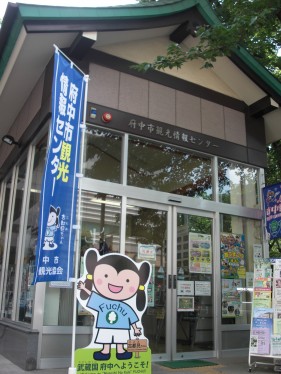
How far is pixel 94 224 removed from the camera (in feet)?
20.5

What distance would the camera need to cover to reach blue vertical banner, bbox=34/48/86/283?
468 cm

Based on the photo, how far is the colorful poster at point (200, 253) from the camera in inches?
278

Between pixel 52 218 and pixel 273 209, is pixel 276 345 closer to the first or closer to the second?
pixel 273 209

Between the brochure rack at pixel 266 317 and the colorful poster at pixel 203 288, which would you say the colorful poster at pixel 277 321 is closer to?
the brochure rack at pixel 266 317

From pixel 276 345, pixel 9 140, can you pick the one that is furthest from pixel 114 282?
pixel 9 140

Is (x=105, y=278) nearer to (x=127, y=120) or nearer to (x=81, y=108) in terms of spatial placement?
(x=81, y=108)

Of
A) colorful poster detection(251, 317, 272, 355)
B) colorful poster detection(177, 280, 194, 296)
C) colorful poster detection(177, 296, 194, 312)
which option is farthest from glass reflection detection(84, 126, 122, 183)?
colorful poster detection(251, 317, 272, 355)

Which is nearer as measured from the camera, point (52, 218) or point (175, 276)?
point (52, 218)

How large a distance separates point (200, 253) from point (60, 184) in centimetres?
327

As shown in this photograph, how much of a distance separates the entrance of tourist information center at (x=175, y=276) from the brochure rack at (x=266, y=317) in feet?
3.78

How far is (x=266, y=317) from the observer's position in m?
5.77

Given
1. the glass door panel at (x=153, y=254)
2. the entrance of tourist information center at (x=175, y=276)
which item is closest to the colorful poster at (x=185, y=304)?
the entrance of tourist information center at (x=175, y=276)

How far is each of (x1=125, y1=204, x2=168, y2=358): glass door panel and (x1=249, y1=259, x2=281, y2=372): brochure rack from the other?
4.63 feet

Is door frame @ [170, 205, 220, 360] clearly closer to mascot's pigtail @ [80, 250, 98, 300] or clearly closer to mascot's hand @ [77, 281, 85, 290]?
mascot's pigtail @ [80, 250, 98, 300]
